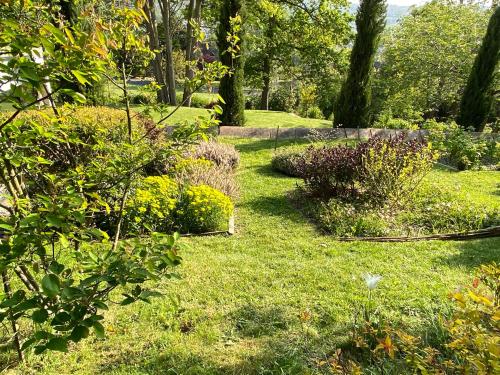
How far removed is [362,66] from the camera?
1141cm

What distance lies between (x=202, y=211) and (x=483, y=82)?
12.5 metres

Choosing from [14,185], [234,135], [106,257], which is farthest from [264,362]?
[234,135]

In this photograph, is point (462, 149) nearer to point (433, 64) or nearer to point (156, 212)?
point (156, 212)

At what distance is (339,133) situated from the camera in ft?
35.0

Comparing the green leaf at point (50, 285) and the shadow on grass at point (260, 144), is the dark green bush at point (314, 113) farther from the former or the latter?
the green leaf at point (50, 285)

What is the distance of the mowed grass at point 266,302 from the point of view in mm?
2623

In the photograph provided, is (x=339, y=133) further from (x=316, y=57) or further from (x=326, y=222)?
(x=316, y=57)

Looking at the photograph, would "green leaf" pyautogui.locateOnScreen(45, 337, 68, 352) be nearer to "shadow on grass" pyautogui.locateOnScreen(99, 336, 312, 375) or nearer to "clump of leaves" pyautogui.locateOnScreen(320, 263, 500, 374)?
"clump of leaves" pyautogui.locateOnScreen(320, 263, 500, 374)

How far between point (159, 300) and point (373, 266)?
2332 mm

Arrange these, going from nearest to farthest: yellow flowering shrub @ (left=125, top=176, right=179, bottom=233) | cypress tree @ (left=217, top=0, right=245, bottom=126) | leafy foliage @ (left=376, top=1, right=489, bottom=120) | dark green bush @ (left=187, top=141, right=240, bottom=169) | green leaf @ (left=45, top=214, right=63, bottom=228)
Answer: green leaf @ (left=45, top=214, right=63, bottom=228) → yellow flowering shrub @ (left=125, top=176, right=179, bottom=233) → dark green bush @ (left=187, top=141, right=240, bottom=169) → cypress tree @ (left=217, top=0, right=245, bottom=126) → leafy foliage @ (left=376, top=1, right=489, bottom=120)

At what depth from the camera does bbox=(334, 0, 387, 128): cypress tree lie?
11.1 meters

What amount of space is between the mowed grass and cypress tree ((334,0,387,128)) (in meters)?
7.31

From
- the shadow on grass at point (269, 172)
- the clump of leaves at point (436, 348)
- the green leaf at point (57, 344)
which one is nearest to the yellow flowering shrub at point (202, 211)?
the clump of leaves at point (436, 348)

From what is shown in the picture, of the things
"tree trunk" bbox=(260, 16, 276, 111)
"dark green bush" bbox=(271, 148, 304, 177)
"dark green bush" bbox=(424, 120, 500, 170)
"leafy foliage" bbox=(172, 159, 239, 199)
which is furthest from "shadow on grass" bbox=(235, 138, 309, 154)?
"tree trunk" bbox=(260, 16, 276, 111)
